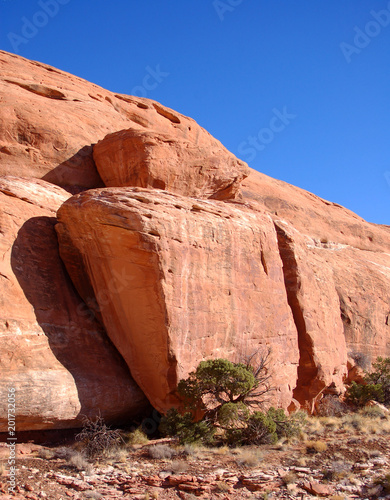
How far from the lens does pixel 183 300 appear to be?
39.7 feet

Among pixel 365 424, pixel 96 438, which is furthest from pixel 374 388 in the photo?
pixel 96 438

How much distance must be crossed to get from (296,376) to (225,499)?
7.20 metres

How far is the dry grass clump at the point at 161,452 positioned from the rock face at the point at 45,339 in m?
1.70

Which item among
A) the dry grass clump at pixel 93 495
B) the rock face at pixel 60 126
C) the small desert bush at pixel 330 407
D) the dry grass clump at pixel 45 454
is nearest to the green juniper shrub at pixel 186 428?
the dry grass clump at pixel 45 454

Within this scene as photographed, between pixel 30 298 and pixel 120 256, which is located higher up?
pixel 120 256

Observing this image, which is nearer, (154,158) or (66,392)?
(66,392)

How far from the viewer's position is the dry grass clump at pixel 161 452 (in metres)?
10.2

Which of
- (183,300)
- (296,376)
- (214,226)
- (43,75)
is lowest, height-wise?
(296,376)

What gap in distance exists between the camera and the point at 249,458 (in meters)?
10.2

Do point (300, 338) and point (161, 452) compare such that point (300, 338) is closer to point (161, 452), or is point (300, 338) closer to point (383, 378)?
point (383, 378)

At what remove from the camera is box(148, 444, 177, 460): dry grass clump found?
403 inches

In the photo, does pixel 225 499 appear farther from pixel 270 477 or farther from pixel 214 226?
pixel 214 226

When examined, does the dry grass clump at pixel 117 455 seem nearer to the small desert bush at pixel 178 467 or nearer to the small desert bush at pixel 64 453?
the small desert bush at pixel 64 453

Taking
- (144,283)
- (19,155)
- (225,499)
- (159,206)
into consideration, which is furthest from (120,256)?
(19,155)
